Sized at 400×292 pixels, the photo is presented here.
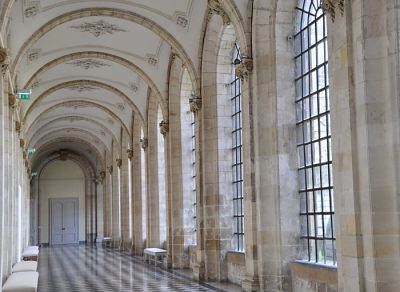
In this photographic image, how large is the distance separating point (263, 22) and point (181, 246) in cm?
939

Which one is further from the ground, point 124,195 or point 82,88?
point 82,88

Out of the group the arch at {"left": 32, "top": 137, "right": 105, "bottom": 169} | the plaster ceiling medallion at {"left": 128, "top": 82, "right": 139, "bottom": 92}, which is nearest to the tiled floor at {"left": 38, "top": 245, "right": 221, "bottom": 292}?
the plaster ceiling medallion at {"left": 128, "top": 82, "right": 139, "bottom": 92}

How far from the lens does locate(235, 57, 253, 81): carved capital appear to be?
13758 millimetres

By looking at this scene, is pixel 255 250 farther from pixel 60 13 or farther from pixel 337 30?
pixel 60 13

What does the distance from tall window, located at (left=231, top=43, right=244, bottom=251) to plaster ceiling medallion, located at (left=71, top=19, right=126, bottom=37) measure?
5026 millimetres

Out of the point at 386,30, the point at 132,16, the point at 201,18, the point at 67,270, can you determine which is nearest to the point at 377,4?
the point at 386,30

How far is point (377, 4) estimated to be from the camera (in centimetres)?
890

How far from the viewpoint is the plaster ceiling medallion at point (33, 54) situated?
20408mm

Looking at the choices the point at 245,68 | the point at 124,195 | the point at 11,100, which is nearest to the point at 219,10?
the point at 245,68

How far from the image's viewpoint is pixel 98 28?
66.5 feet

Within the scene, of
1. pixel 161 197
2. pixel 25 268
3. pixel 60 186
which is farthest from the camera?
pixel 60 186

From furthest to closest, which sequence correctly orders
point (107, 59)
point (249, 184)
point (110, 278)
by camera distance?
point (107, 59), point (110, 278), point (249, 184)

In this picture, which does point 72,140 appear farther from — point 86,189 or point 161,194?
point 161,194

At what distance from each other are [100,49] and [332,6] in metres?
13.7
